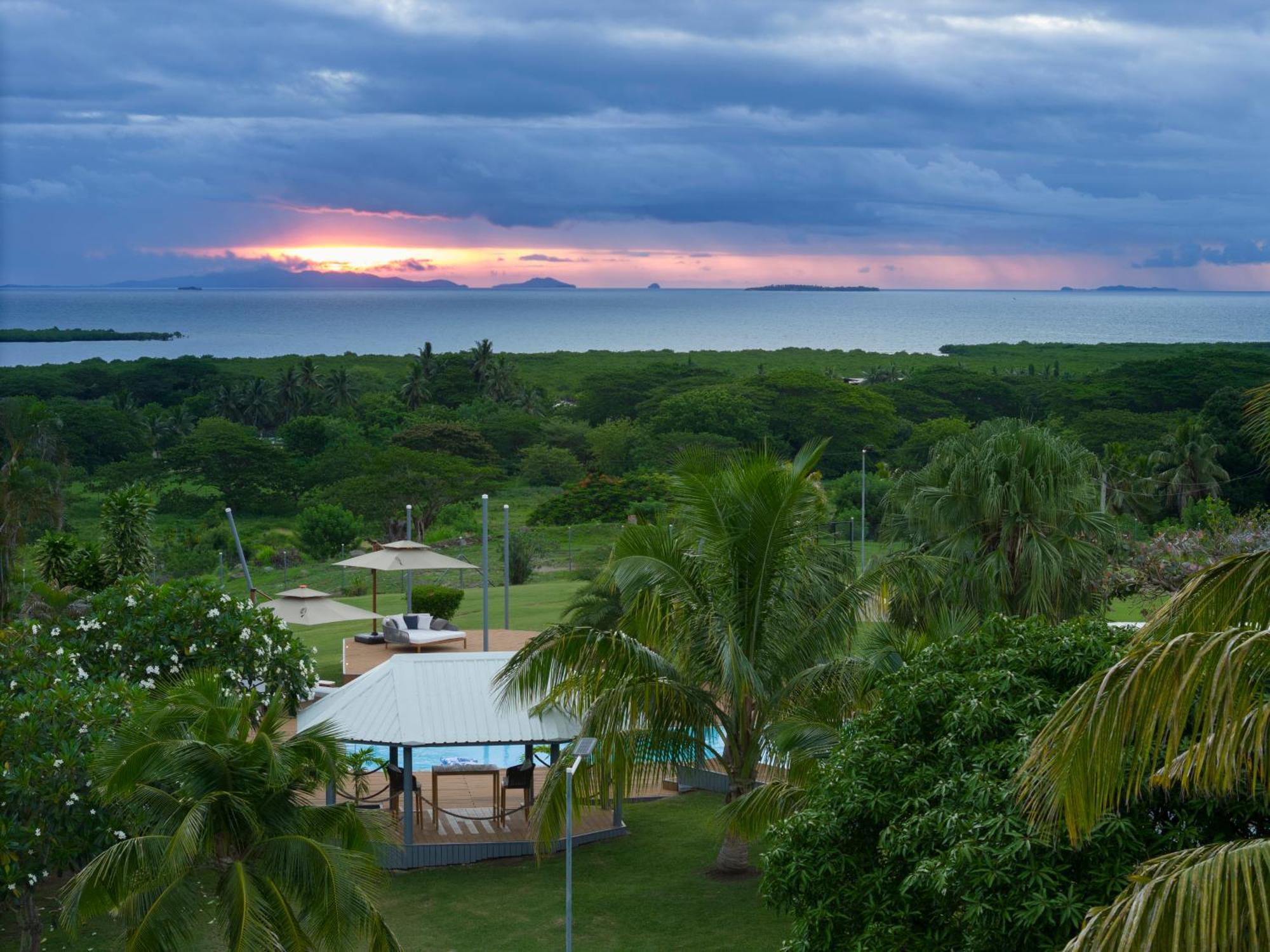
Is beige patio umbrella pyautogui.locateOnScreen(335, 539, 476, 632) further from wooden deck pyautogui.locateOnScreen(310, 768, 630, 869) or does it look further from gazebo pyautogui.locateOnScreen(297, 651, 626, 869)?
gazebo pyautogui.locateOnScreen(297, 651, 626, 869)

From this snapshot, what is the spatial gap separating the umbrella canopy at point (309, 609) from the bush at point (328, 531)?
27497mm

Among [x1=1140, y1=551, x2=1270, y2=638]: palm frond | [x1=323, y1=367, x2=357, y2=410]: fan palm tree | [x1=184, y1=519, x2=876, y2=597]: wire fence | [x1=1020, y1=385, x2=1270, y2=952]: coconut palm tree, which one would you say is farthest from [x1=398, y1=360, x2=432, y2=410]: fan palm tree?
[x1=1020, y1=385, x2=1270, y2=952]: coconut palm tree

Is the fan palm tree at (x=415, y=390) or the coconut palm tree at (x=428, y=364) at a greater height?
the coconut palm tree at (x=428, y=364)

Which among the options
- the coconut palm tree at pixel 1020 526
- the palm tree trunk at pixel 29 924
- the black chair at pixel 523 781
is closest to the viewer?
the palm tree trunk at pixel 29 924

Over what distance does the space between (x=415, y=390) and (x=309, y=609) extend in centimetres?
7090

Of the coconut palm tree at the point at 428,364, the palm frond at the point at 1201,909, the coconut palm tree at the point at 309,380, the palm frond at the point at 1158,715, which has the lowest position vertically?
the palm frond at the point at 1201,909

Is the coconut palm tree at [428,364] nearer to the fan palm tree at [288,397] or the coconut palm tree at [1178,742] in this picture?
the fan palm tree at [288,397]

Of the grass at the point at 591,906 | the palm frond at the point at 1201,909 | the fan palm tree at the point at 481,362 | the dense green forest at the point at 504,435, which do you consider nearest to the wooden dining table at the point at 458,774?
the grass at the point at 591,906

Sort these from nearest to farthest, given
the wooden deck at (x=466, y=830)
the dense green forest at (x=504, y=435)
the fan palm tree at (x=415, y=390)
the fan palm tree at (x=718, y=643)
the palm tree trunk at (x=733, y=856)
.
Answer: the fan palm tree at (x=718, y=643)
the palm tree trunk at (x=733, y=856)
the wooden deck at (x=466, y=830)
the dense green forest at (x=504, y=435)
the fan palm tree at (x=415, y=390)

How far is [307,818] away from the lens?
9.93 m

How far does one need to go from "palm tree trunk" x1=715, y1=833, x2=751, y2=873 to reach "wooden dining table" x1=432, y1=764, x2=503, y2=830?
314 centimetres

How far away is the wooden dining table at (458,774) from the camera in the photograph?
55.1ft

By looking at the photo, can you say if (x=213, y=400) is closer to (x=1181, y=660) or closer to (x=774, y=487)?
(x=774, y=487)

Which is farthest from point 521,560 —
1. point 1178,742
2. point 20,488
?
point 1178,742
